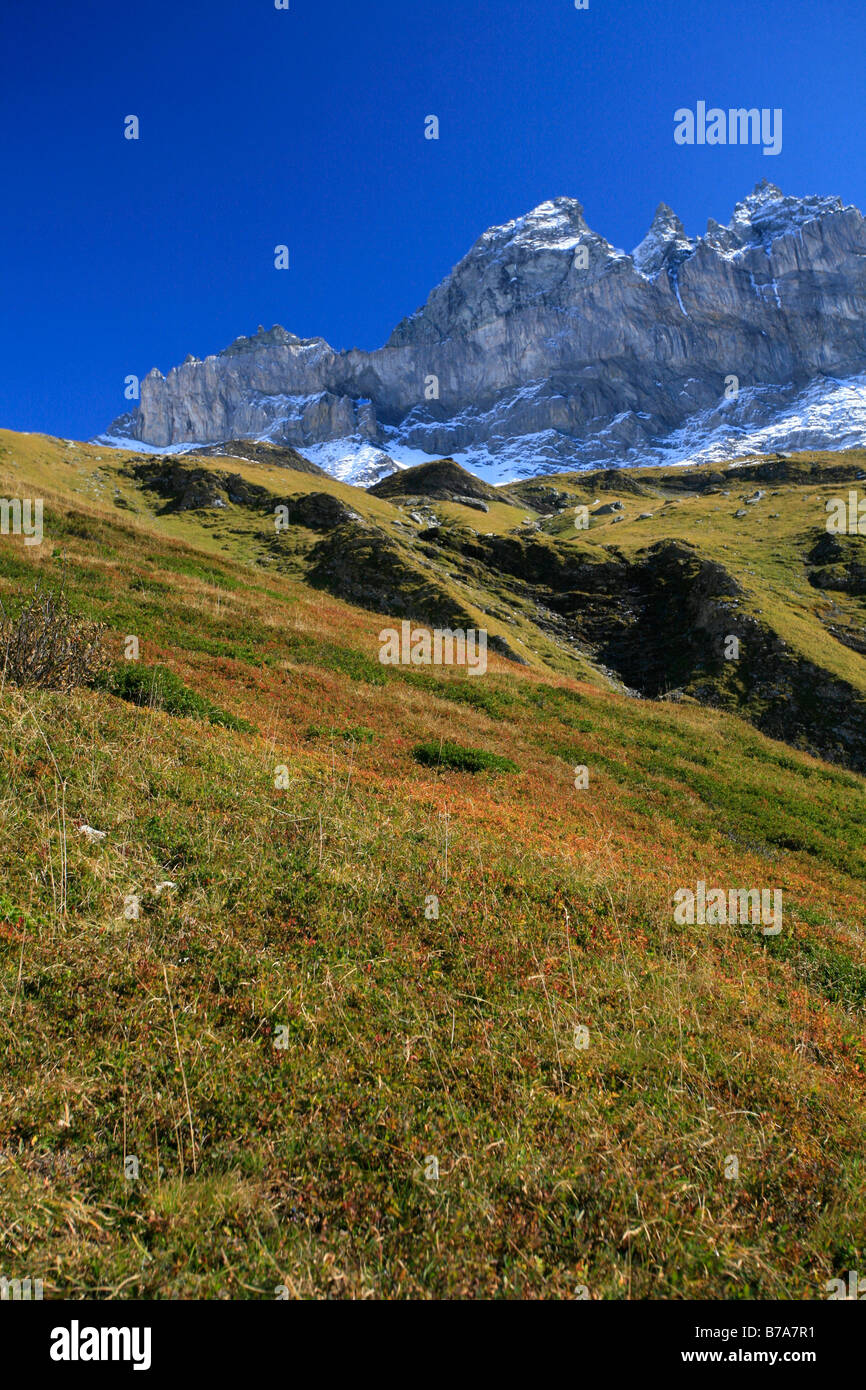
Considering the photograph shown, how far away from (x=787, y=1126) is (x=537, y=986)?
7.71ft

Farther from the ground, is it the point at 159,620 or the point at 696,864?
the point at 159,620

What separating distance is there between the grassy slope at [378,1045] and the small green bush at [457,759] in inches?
93.7

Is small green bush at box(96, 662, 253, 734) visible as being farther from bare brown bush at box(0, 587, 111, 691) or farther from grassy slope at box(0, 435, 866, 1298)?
grassy slope at box(0, 435, 866, 1298)

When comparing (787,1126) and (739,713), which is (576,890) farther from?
(739,713)

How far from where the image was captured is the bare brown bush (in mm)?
10789

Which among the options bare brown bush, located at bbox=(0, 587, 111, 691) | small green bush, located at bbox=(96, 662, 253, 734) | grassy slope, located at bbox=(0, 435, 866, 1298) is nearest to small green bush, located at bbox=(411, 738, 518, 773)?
grassy slope, located at bbox=(0, 435, 866, 1298)

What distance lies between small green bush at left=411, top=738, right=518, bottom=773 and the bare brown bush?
283 inches

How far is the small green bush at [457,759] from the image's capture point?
14.4 m

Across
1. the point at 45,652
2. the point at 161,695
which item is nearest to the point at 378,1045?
the point at 161,695

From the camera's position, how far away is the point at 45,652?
11156 millimetres

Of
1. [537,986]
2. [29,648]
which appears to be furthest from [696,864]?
[29,648]

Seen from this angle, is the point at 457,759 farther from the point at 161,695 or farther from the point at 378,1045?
the point at 378,1045

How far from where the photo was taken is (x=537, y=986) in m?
6.43

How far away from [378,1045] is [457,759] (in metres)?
9.65
